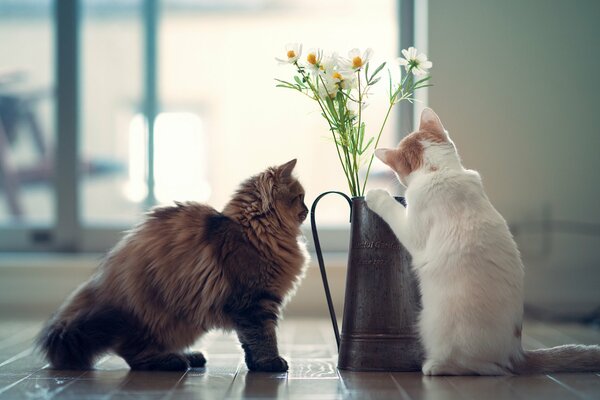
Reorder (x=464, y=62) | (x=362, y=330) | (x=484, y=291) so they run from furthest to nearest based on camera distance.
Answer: (x=464, y=62)
(x=362, y=330)
(x=484, y=291)

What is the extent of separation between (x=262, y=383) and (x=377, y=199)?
63cm

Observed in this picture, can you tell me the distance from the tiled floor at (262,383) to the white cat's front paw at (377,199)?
49 centimetres

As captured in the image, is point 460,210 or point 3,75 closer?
point 460,210

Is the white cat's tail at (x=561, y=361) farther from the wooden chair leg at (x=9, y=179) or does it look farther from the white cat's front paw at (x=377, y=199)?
the wooden chair leg at (x=9, y=179)

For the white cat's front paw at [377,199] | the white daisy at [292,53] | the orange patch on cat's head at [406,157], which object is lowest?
the white cat's front paw at [377,199]

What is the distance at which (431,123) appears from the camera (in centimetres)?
249

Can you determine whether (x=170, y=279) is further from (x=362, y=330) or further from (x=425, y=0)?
(x=425, y=0)

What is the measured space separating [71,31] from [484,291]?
3220 mm

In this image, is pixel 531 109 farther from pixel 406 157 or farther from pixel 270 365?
pixel 270 365

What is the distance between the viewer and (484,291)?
86.8 inches

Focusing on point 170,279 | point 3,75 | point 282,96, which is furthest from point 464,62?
point 3,75

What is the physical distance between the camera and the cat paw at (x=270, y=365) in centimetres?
243

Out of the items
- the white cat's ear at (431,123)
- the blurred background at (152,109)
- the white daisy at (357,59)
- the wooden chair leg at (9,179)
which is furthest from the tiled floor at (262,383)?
the wooden chair leg at (9,179)

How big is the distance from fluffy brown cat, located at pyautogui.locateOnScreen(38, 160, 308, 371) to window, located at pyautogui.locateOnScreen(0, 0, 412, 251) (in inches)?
84.8
